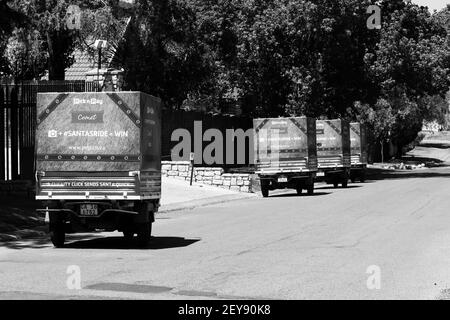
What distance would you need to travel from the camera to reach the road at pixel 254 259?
10.7 meters

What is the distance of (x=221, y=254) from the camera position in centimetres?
1462

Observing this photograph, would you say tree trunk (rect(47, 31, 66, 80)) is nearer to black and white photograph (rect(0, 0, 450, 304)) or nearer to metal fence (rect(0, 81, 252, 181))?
black and white photograph (rect(0, 0, 450, 304))

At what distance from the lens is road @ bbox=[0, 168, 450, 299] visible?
35.1ft

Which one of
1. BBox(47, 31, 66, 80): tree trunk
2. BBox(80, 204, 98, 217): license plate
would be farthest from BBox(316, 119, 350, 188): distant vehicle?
BBox(80, 204, 98, 217): license plate

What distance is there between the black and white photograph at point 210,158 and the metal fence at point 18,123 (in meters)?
0.08

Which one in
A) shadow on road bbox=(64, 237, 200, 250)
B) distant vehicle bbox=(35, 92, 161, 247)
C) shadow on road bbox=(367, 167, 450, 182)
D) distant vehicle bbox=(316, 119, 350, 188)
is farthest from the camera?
shadow on road bbox=(367, 167, 450, 182)

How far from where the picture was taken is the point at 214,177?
34.5m

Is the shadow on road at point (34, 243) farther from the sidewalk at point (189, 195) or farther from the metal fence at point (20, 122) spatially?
the sidewalk at point (189, 195)

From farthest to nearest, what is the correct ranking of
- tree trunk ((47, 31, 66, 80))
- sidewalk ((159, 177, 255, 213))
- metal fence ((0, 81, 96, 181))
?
tree trunk ((47, 31, 66, 80)), sidewalk ((159, 177, 255, 213)), metal fence ((0, 81, 96, 181))

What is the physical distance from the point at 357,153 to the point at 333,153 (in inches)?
206

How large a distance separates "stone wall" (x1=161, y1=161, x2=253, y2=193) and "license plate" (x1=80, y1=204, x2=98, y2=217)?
741 inches

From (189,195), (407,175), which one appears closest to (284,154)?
(189,195)
